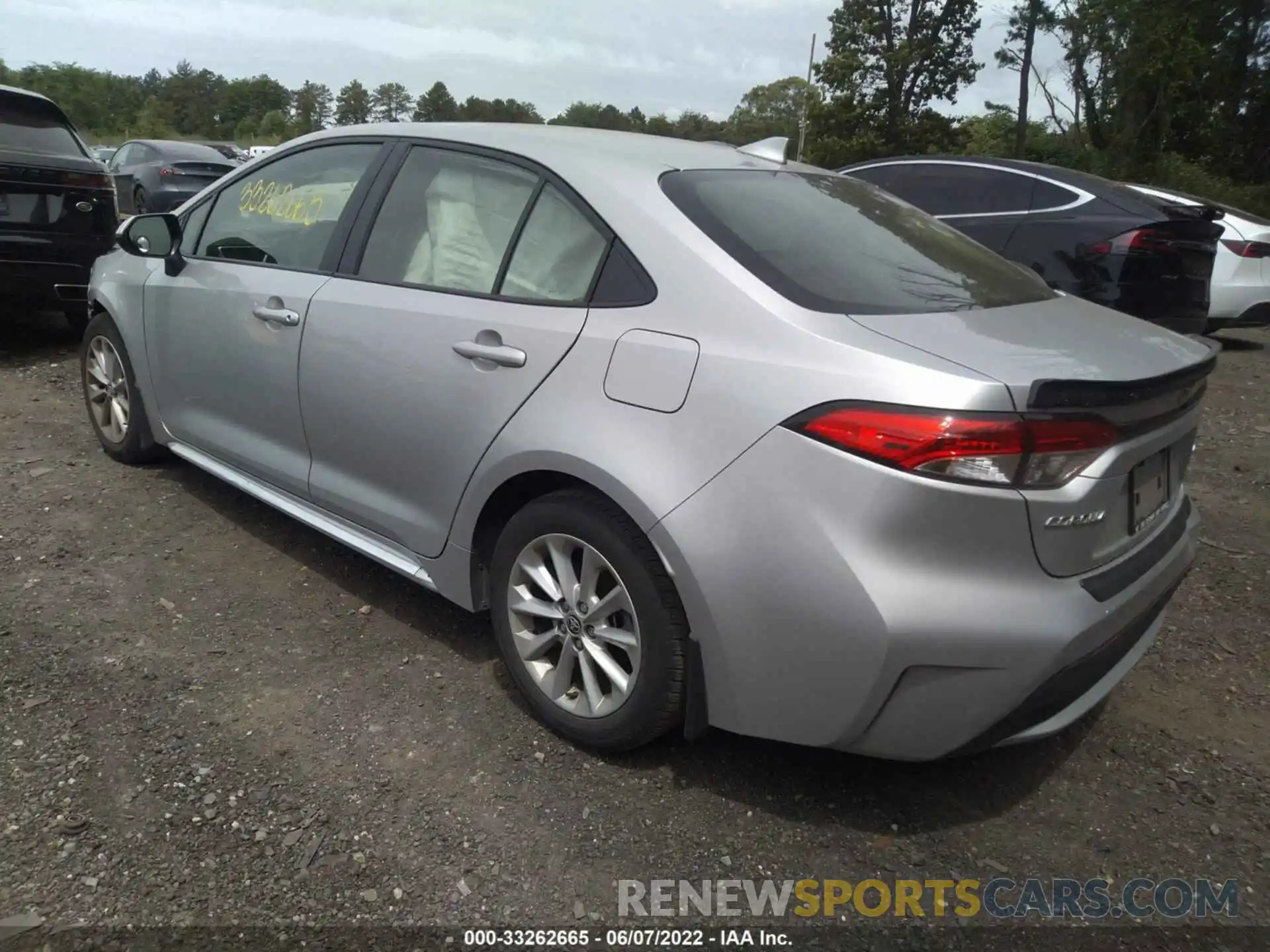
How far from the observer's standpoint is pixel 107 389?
178 inches

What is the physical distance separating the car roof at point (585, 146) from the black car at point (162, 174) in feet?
45.0

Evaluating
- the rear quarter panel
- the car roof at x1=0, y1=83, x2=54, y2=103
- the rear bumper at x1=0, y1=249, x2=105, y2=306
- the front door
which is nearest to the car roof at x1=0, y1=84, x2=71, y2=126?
the car roof at x1=0, y1=83, x2=54, y2=103

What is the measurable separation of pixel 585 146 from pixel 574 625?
141 cm

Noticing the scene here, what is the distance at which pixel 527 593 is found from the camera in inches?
105

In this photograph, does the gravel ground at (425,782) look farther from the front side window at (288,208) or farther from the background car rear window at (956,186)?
the background car rear window at (956,186)

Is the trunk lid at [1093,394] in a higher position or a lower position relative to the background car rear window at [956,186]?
lower

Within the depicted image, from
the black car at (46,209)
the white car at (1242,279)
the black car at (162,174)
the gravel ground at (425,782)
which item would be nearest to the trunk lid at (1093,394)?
the gravel ground at (425,782)

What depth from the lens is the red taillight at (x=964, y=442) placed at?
6.37ft

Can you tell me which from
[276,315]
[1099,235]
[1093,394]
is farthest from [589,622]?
[1099,235]

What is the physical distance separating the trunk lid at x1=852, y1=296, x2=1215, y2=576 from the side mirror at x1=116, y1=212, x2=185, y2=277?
2.96 m

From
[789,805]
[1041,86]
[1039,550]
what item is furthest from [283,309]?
[1041,86]

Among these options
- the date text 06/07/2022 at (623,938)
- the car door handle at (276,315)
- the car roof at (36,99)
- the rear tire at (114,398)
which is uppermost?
the car roof at (36,99)

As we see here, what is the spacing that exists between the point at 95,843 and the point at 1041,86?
131 feet

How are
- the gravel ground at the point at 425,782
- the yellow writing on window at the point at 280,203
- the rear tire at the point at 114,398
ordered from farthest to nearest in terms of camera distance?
1. the rear tire at the point at 114,398
2. the yellow writing on window at the point at 280,203
3. the gravel ground at the point at 425,782
